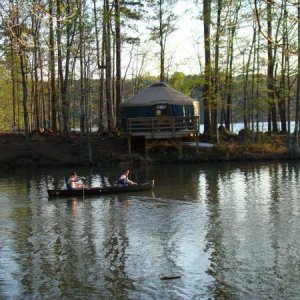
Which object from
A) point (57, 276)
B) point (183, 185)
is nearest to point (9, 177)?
point (183, 185)

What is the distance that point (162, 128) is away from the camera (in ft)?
108

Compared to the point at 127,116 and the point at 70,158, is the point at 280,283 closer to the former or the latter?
the point at 70,158

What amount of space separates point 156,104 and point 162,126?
2082 millimetres

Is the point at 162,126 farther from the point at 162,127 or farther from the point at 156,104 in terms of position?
the point at 156,104

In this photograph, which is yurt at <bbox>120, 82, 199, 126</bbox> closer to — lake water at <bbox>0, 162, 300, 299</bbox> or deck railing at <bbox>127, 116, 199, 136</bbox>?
deck railing at <bbox>127, 116, 199, 136</bbox>

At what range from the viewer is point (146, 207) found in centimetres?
1817

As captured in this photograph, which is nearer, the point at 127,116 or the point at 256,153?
the point at 256,153

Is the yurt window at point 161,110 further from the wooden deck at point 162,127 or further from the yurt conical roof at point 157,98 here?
the wooden deck at point 162,127

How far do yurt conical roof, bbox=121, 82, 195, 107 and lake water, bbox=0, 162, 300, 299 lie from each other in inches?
499

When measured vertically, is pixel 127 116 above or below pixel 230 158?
above

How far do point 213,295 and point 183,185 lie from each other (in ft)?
45.4

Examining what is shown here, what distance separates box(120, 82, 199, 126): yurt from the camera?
3491cm

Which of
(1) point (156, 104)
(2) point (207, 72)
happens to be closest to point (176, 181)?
(1) point (156, 104)

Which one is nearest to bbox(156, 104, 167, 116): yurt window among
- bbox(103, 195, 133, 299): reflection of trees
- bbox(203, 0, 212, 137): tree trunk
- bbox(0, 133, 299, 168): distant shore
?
bbox(0, 133, 299, 168): distant shore
